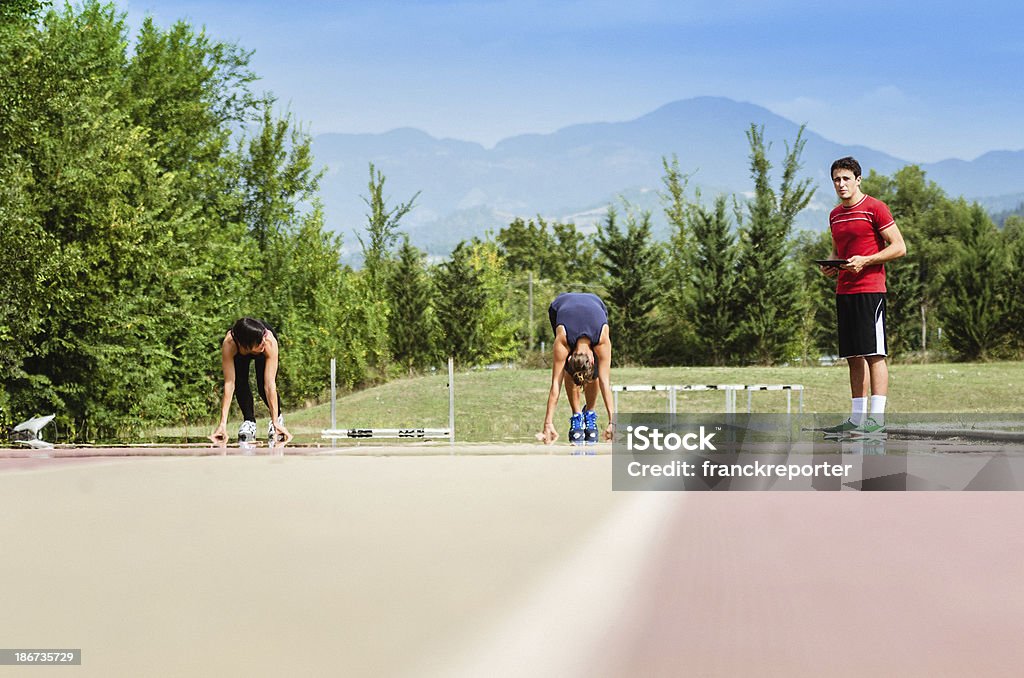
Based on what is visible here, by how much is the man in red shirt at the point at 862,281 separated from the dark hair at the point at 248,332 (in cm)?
479

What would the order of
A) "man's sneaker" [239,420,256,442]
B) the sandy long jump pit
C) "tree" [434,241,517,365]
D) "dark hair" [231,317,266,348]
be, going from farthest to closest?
"tree" [434,241,517,365], "man's sneaker" [239,420,256,442], "dark hair" [231,317,266,348], the sandy long jump pit

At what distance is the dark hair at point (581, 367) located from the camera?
33.0 feet

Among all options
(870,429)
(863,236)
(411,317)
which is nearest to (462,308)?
(411,317)

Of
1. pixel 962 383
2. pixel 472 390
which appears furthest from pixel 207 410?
pixel 962 383

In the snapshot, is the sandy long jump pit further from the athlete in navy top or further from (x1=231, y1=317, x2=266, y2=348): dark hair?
(x1=231, y1=317, x2=266, y2=348): dark hair

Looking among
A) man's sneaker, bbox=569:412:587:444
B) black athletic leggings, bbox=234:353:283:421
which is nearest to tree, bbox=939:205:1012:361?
man's sneaker, bbox=569:412:587:444

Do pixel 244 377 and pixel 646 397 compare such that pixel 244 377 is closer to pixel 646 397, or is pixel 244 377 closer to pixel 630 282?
pixel 646 397

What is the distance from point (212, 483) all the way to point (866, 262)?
578 cm

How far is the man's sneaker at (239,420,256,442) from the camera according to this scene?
12000 millimetres

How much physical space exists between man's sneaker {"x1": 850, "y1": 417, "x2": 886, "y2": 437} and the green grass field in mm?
15290

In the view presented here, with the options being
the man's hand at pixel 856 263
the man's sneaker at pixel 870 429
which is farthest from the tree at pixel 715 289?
the man's sneaker at pixel 870 429

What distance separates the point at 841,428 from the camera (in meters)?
8.42

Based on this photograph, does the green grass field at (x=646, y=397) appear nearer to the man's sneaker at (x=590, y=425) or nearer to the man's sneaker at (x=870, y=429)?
the man's sneaker at (x=590, y=425)

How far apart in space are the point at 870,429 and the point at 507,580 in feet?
9.99
